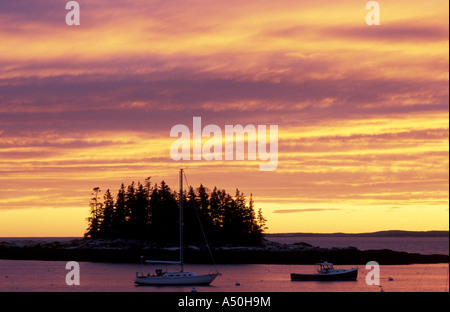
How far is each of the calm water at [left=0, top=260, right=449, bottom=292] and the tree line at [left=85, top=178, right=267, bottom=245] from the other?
2951 cm

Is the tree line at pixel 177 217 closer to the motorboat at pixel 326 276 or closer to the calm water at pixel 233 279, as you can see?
the calm water at pixel 233 279

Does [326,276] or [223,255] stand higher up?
[326,276]

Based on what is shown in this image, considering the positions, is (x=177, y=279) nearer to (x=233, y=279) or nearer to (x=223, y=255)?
(x=233, y=279)

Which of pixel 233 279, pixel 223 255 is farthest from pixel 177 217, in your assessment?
pixel 233 279

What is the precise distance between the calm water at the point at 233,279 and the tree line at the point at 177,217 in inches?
1162

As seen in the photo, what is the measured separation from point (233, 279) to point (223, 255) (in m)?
57.4

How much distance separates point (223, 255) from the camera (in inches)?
6836

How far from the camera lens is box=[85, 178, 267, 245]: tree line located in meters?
184

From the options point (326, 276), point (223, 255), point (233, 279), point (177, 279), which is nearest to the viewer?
point (177, 279)

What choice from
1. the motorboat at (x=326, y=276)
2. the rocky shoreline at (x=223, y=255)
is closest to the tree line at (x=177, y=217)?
the rocky shoreline at (x=223, y=255)

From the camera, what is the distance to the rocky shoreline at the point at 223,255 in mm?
166625

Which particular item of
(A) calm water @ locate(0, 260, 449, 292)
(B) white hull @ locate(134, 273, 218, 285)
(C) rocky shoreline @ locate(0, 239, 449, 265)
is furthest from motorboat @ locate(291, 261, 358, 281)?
(C) rocky shoreline @ locate(0, 239, 449, 265)

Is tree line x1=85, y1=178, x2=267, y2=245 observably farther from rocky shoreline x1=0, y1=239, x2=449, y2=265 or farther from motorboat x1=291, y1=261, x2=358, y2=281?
motorboat x1=291, y1=261, x2=358, y2=281
